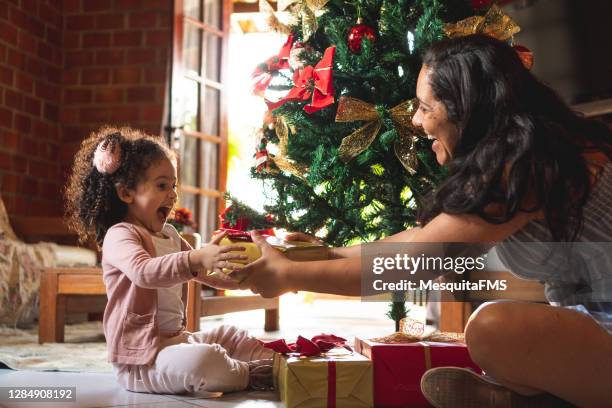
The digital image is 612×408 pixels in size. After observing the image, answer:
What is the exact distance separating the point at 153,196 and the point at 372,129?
56 cm

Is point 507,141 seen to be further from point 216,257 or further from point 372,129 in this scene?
point 372,129

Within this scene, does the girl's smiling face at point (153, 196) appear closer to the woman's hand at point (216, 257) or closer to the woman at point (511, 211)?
the woman's hand at point (216, 257)

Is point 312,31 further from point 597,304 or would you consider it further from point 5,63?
point 5,63

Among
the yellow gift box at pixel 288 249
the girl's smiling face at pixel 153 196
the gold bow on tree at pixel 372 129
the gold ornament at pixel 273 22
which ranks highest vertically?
the gold ornament at pixel 273 22

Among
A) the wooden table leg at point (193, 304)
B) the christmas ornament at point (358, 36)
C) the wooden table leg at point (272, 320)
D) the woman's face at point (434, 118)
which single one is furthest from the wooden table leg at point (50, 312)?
the woman's face at point (434, 118)

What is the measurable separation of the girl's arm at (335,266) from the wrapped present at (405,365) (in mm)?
332

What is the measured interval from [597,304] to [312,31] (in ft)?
3.44

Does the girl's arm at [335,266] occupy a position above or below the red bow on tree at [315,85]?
below

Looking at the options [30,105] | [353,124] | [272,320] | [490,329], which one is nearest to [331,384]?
[490,329]

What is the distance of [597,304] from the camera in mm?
1117

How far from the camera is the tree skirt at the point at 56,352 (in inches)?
74.2

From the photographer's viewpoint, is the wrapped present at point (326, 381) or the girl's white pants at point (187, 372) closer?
the wrapped present at point (326, 381)

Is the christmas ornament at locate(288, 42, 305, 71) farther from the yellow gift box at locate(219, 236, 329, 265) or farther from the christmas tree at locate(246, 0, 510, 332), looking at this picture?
the yellow gift box at locate(219, 236, 329, 265)

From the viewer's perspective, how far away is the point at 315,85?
1719 mm
